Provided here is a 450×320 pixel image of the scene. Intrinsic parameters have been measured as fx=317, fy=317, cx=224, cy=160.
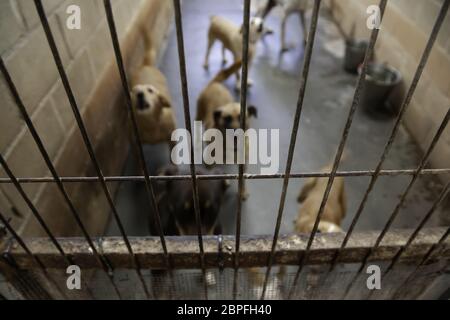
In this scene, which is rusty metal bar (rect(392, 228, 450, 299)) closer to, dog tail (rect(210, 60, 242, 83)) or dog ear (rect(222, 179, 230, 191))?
dog ear (rect(222, 179, 230, 191))

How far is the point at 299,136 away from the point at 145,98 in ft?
4.47

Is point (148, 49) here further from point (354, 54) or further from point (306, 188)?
point (354, 54)

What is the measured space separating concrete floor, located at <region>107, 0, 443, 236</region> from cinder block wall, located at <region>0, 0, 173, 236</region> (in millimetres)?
365

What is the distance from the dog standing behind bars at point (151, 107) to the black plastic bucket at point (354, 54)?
2087 millimetres

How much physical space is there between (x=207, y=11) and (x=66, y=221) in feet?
13.5

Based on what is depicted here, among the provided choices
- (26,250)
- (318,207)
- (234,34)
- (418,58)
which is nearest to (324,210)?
(318,207)

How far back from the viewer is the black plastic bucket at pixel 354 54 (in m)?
3.35

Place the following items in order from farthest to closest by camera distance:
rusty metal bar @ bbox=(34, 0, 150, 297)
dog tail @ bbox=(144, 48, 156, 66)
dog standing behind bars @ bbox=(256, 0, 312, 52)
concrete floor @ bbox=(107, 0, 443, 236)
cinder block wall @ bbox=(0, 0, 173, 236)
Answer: dog standing behind bars @ bbox=(256, 0, 312, 52) → dog tail @ bbox=(144, 48, 156, 66) → concrete floor @ bbox=(107, 0, 443, 236) → cinder block wall @ bbox=(0, 0, 173, 236) → rusty metal bar @ bbox=(34, 0, 150, 297)

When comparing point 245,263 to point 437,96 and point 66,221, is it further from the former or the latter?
point 437,96

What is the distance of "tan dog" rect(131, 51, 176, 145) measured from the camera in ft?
6.81

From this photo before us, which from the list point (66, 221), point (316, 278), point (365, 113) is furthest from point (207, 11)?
point (316, 278)

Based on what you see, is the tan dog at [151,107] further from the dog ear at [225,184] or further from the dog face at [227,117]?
the dog ear at [225,184]

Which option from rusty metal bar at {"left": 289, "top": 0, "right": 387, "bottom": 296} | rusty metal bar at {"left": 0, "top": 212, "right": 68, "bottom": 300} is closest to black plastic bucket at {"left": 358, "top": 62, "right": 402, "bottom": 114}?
rusty metal bar at {"left": 289, "top": 0, "right": 387, "bottom": 296}

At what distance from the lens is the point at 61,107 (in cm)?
152
